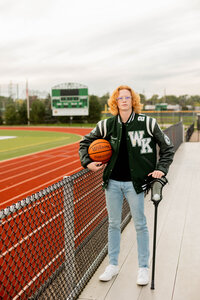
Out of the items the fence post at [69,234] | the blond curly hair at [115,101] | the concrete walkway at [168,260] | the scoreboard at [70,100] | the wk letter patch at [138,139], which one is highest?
the scoreboard at [70,100]

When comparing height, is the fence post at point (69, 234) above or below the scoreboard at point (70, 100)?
below

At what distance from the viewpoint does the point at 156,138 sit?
10.1 feet

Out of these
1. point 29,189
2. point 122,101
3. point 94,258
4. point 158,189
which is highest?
point 122,101

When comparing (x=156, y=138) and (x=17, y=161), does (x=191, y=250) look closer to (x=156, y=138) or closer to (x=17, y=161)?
(x=156, y=138)

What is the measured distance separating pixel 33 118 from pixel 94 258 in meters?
54.7

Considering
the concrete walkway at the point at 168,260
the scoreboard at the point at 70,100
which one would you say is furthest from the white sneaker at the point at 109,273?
the scoreboard at the point at 70,100

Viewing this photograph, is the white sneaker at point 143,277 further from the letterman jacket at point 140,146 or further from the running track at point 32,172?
the running track at point 32,172

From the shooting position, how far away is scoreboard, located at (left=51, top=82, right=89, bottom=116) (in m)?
48.1

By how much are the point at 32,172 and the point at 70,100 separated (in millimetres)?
36175

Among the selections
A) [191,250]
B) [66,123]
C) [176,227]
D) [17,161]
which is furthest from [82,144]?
[66,123]

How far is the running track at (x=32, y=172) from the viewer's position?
385 inches

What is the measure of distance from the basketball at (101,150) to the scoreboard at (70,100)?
45107mm

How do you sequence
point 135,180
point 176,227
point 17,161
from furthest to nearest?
point 17,161
point 176,227
point 135,180

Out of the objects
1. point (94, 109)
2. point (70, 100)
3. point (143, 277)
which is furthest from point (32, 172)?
point (94, 109)
